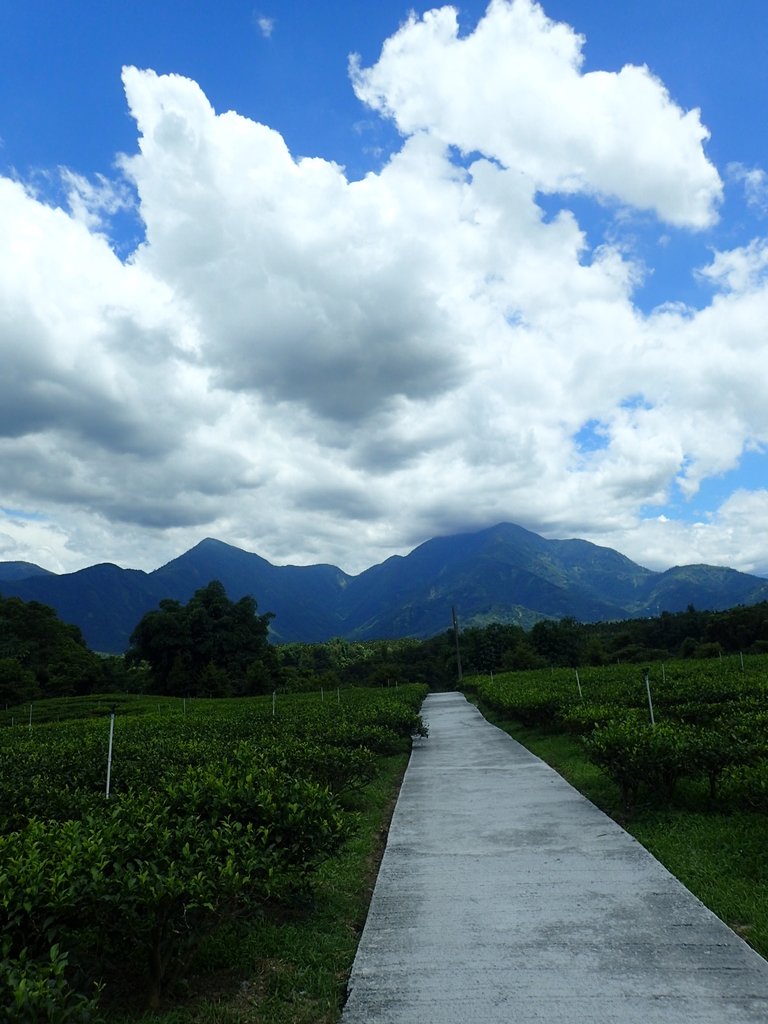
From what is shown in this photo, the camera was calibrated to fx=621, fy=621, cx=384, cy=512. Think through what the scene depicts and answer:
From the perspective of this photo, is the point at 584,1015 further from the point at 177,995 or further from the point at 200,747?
the point at 200,747

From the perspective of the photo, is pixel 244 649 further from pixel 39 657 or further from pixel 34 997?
pixel 34 997

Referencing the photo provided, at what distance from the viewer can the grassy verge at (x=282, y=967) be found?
9.78 ft

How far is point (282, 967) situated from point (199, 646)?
157ft

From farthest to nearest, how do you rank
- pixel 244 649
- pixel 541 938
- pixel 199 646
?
1. pixel 244 649
2. pixel 199 646
3. pixel 541 938

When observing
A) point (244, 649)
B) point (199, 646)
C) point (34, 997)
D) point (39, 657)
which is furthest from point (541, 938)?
point (39, 657)

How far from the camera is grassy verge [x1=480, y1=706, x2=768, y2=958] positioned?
396cm

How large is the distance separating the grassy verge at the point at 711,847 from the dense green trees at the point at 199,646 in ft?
134

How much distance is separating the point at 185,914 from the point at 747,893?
370cm

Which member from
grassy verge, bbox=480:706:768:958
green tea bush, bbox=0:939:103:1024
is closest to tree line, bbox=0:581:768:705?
grassy verge, bbox=480:706:768:958

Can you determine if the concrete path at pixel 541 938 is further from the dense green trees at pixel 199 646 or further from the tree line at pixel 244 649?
the dense green trees at pixel 199 646

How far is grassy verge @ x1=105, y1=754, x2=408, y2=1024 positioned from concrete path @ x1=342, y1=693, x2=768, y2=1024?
0.14 m

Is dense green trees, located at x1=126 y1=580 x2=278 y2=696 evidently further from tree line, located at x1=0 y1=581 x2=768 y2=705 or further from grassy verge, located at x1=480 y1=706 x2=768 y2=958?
grassy verge, located at x1=480 y1=706 x2=768 y2=958

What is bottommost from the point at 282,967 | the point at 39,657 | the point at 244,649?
the point at 244,649

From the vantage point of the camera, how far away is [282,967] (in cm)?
351
